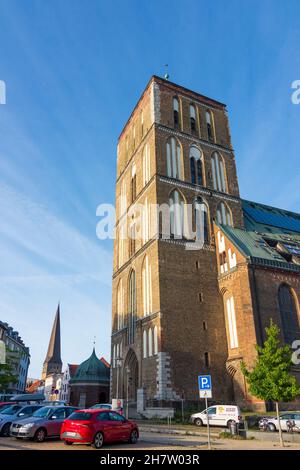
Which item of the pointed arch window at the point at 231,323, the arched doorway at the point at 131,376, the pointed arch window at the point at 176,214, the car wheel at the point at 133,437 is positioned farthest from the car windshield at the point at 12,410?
the pointed arch window at the point at 176,214

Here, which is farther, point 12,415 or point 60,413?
point 12,415

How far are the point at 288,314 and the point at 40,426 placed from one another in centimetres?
2367

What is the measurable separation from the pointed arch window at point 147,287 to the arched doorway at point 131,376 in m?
4.68

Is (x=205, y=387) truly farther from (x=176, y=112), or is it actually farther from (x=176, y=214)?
(x=176, y=112)

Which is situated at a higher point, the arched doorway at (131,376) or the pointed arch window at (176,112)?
Answer: the pointed arch window at (176,112)

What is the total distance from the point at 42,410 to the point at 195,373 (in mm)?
16087

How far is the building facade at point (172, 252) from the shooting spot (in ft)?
98.8

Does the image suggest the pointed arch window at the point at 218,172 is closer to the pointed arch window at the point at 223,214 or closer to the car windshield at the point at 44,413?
the pointed arch window at the point at 223,214

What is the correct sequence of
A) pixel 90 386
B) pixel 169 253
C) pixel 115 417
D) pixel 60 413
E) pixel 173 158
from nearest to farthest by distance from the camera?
pixel 115 417, pixel 60 413, pixel 169 253, pixel 173 158, pixel 90 386

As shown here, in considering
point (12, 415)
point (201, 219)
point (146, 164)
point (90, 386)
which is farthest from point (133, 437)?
point (90, 386)

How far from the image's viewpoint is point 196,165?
4053cm

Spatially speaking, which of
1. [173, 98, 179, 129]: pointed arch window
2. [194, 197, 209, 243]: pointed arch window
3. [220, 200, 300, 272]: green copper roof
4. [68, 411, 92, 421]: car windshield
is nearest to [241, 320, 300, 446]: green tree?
[68, 411, 92, 421]: car windshield

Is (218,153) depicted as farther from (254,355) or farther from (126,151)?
(254,355)

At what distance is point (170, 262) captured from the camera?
108 feet
